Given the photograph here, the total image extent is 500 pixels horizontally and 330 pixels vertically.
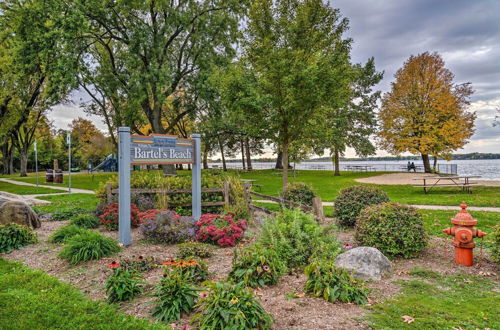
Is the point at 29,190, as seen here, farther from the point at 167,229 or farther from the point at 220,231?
the point at 220,231

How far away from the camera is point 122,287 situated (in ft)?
11.0

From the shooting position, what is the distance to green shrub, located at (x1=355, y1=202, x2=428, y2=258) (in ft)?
15.4

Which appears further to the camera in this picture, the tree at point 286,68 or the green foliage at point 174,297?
the tree at point 286,68

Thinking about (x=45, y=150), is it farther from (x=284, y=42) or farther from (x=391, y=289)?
(x=391, y=289)

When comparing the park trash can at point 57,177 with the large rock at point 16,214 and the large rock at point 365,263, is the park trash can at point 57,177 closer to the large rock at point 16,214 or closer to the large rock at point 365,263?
the large rock at point 16,214

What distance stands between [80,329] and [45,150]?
52015 mm

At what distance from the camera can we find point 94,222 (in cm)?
736

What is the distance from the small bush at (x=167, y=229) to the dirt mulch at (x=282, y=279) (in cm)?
21

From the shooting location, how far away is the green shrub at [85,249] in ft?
15.4

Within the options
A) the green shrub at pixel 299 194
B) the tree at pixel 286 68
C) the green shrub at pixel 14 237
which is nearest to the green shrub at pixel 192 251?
the green shrub at pixel 14 237

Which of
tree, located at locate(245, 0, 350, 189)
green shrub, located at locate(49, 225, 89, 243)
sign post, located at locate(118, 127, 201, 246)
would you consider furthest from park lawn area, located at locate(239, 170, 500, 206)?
green shrub, located at locate(49, 225, 89, 243)

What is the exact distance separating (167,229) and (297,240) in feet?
8.80

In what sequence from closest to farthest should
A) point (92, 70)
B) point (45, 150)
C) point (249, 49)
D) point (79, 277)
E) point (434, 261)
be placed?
point (79, 277), point (434, 261), point (249, 49), point (92, 70), point (45, 150)

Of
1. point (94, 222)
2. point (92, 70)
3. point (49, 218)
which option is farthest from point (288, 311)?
point (92, 70)
